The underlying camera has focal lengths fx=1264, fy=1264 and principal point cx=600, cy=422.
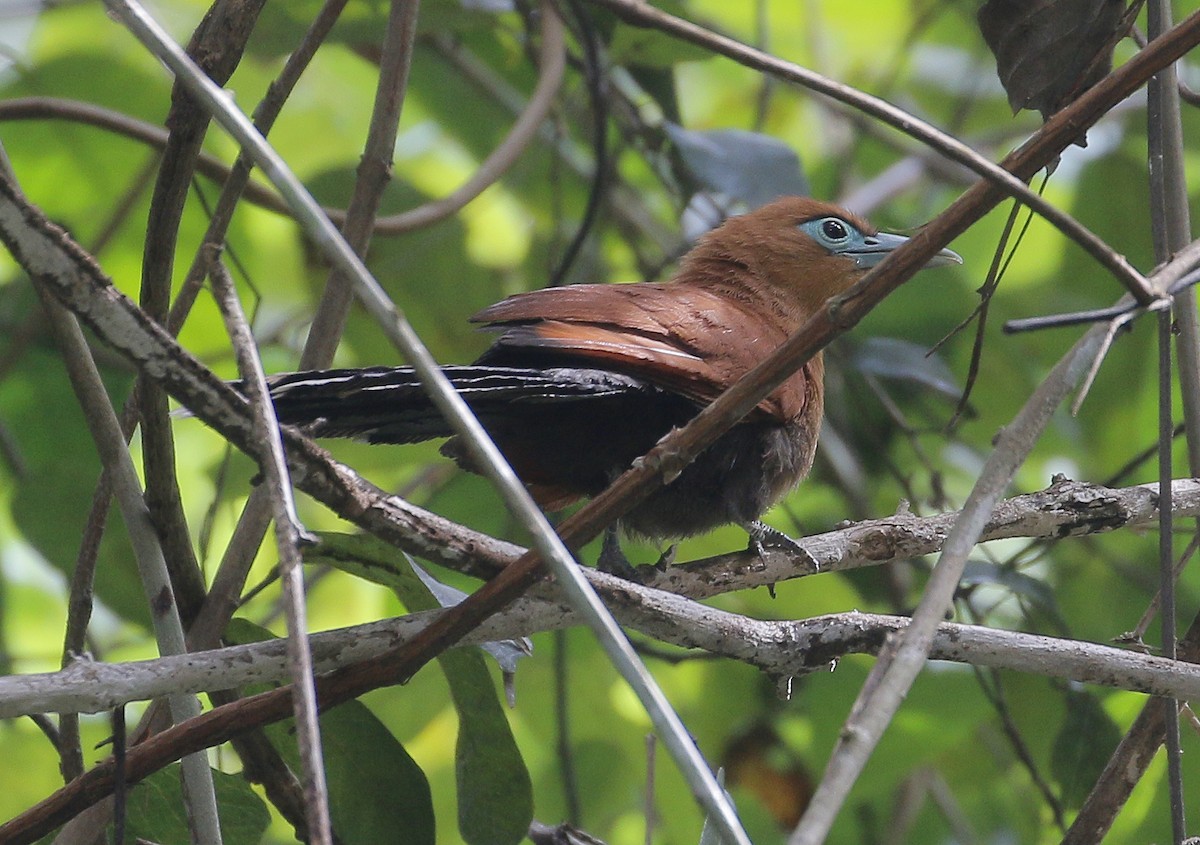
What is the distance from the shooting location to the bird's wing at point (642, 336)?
265 centimetres

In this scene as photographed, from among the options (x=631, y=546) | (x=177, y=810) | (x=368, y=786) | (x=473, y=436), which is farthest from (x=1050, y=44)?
(x=631, y=546)

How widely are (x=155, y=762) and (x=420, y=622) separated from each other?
0.43 metres

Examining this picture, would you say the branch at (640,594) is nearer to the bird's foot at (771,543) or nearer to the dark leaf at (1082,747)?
the bird's foot at (771,543)

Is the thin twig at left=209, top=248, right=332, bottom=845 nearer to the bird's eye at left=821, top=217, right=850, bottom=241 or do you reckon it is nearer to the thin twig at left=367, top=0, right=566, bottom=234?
the thin twig at left=367, top=0, right=566, bottom=234

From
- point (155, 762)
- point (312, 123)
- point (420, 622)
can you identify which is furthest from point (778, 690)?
point (312, 123)

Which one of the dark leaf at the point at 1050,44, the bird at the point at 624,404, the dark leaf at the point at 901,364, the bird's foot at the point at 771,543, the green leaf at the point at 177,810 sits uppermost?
the dark leaf at the point at 901,364

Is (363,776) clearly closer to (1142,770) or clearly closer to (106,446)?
(106,446)

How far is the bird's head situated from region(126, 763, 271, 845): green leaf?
205cm

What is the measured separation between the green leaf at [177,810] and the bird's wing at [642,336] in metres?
1.00

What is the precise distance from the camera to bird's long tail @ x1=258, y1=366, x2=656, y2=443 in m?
2.01

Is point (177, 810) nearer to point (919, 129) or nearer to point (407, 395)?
point (407, 395)

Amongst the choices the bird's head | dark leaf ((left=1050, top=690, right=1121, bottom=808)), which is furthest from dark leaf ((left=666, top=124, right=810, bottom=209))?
dark leaf ((left=1050, top=690, right=1121, bottom=808))

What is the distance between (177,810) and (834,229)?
8.40 ft

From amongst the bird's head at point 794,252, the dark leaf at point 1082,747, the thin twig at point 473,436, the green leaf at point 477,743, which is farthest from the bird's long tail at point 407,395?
the dark leaf at point 1082,747
